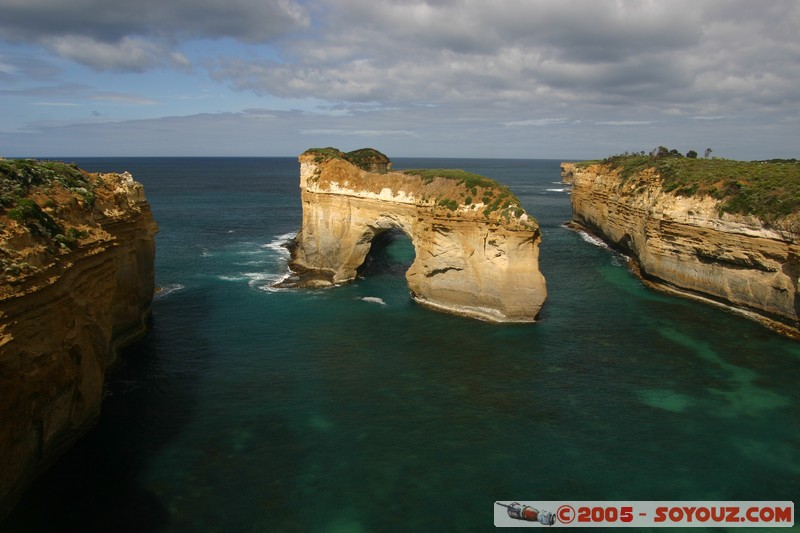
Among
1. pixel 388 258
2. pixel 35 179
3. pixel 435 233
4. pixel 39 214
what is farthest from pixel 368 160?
pixel 39 214

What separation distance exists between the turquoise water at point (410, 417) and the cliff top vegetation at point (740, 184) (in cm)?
868

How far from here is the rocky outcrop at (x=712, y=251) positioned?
36.1 metres

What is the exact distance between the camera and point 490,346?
3278 centimetres

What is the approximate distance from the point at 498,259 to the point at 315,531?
79.4 ft

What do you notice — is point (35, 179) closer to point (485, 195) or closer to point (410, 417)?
point (410, 417)

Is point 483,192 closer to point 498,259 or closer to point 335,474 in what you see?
point 498,259

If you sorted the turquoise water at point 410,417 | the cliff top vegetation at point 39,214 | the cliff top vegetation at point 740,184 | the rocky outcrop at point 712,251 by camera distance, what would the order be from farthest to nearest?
the cliff top vegetation at point 740,184
the rocky outcrop at point 712,251
the turquoise water at point 410,417
the cliff top vegetation at point 39,214

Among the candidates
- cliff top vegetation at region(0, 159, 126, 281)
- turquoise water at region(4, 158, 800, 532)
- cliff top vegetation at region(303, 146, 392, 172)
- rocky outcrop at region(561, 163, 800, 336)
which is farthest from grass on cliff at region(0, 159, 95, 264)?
rocky outcrop at region(561, 163, 800, 336)

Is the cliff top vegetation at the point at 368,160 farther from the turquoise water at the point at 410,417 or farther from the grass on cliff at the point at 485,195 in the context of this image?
the turquoise water at the point at 410,417

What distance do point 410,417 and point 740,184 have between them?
3600 cm

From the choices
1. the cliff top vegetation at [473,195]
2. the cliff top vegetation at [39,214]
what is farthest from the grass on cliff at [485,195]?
the cliff top vegetation at [39,214]

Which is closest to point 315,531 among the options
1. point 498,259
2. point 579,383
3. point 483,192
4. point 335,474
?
point 335,474

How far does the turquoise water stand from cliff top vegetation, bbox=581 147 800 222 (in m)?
8.68

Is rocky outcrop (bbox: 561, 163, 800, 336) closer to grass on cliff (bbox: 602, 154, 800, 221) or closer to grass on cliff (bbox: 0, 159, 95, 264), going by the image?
grass on cliff (bbox: 602, 154, 800, 221)
